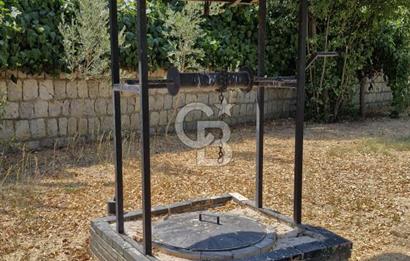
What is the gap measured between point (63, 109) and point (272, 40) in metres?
4.64

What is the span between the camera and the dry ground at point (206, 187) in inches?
134

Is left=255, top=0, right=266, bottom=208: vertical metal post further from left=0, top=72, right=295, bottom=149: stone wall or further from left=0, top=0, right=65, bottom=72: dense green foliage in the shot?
left=0, top=72, right=295, bottom=149: stone wall

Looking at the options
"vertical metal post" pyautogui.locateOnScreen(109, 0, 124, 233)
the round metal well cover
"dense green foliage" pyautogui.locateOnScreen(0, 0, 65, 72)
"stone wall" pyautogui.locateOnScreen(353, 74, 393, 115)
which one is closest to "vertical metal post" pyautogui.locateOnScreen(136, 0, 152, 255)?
the round metal well cover

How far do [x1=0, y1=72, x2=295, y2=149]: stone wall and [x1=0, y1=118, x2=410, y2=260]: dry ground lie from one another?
0.31m

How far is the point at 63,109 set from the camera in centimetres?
641

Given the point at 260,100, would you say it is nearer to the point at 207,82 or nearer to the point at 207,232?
the point at 207,82

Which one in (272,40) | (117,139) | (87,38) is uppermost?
(272,40)

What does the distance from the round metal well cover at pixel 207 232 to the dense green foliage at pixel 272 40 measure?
3.76 meters

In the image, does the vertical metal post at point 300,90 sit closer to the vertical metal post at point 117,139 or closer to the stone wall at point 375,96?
the vertical metal post at point 117,139

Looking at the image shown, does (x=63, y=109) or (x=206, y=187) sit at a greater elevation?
(x=63, y=109)

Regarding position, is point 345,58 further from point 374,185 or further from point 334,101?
point 374,185

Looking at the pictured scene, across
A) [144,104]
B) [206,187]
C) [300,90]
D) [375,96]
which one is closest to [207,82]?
[144,104]

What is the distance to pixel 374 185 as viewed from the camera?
4.85 metres

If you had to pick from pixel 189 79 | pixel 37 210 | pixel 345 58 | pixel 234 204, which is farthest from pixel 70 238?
pixel 345 58
